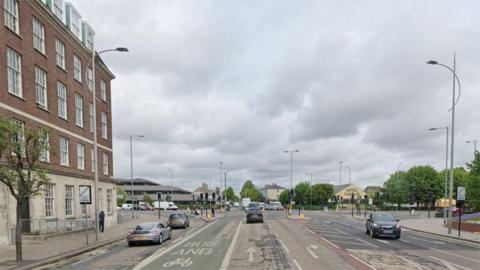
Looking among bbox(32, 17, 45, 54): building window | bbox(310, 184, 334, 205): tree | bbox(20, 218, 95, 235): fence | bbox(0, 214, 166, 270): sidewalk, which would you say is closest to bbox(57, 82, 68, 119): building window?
bbox(32, 17, 45, 54): building window

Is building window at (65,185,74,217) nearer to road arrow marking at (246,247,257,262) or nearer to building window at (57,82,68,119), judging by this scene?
building window at (57,82,68,119)

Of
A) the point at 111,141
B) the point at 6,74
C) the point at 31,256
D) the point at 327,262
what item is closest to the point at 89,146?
the point at 111,141

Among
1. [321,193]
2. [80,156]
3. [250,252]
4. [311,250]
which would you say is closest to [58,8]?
[80,156]

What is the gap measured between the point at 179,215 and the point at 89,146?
10224mm

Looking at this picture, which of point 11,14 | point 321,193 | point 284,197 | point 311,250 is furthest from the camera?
point 284,197

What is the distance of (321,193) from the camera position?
143 meters

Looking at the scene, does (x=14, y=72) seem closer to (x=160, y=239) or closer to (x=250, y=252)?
(x=160, y=239)

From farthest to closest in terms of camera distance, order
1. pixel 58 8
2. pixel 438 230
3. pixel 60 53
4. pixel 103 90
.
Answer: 1. pixel 103 90
2. pixel 58 8
3. pixel 438 230
4. pixel 60 53

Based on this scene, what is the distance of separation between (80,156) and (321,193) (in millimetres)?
111887

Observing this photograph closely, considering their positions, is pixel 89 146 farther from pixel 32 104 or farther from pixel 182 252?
pixel 182 252

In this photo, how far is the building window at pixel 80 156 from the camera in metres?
38.5

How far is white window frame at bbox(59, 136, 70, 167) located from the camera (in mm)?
34519

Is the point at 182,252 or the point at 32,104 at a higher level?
the point at 32,104

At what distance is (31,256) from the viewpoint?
63.7 feet
